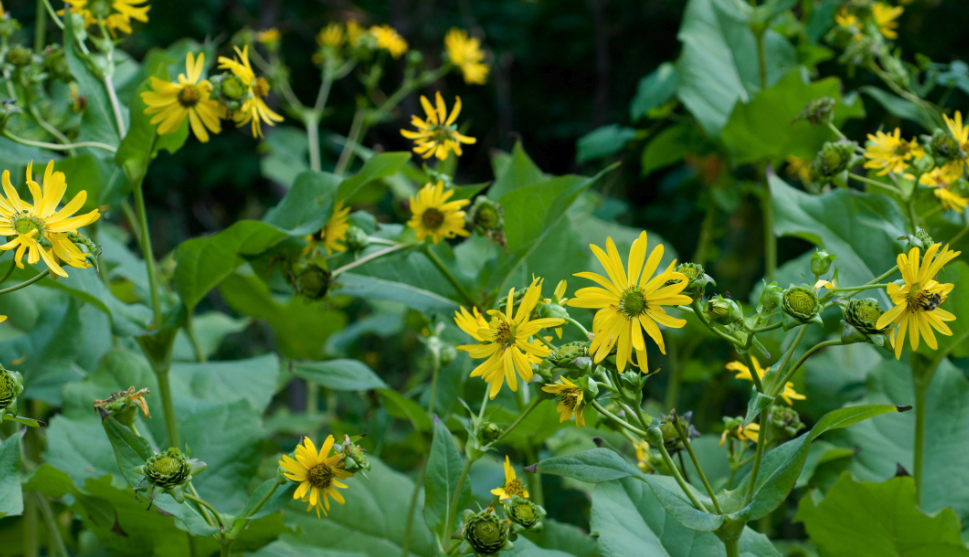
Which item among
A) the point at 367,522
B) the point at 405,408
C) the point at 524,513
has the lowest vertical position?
the point at 367,522

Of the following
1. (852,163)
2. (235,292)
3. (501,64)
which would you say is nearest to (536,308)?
(852,163)

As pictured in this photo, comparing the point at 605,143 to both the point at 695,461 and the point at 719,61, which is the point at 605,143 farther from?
the point at 695,461

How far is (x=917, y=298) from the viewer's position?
1.60ft

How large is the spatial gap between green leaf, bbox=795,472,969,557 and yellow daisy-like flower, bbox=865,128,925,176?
0.32 metres

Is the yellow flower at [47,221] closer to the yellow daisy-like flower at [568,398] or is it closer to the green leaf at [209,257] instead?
the green leaf at [209,257]

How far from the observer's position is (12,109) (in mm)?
709

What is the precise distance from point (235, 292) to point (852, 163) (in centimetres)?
87

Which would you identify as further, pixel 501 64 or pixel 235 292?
pixel 501 64

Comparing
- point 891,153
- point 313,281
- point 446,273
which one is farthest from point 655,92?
point 313,281

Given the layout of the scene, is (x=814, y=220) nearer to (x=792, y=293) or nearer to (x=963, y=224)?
(x=963, y=224)

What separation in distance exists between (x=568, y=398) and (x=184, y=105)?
0.49m

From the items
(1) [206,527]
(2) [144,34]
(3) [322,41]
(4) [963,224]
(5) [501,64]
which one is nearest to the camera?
(1) [206,527]

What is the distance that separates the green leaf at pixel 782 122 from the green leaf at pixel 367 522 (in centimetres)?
70

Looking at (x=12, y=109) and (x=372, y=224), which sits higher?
(x=12, y=109)
